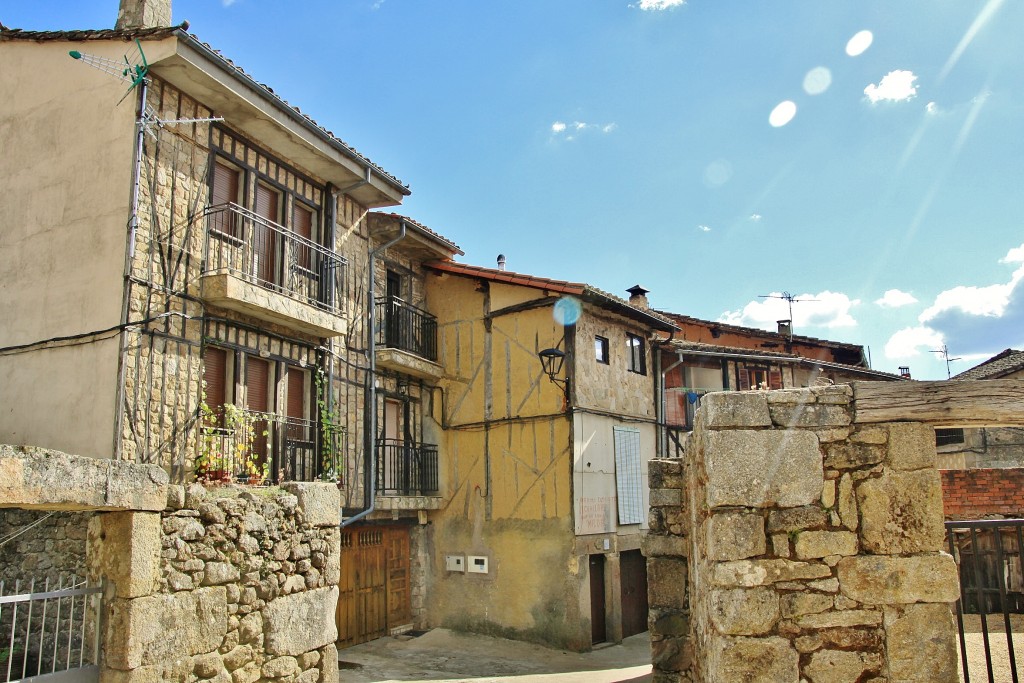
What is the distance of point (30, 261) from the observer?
1038 cm

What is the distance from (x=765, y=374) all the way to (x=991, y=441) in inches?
266

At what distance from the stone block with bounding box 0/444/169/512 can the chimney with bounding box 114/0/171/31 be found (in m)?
7.46

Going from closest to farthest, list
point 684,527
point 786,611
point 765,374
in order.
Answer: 1. point 786,611
2. point 684,527
3. point 765,374

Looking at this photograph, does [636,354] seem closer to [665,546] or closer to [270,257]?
[270,257]

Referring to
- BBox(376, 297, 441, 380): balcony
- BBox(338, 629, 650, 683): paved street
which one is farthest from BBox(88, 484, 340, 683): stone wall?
BBox(376, 297, 441, 380): balcony

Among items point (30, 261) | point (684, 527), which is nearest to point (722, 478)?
point (684, 527)

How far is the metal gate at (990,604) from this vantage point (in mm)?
5141

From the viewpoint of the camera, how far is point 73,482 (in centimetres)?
596

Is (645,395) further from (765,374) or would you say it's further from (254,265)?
(254,265)

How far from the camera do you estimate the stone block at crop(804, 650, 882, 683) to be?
4648 millimetres

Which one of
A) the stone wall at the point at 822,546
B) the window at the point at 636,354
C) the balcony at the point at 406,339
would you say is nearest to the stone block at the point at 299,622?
the stone wall at the point at 822,546

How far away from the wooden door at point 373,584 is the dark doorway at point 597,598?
12.2 ft

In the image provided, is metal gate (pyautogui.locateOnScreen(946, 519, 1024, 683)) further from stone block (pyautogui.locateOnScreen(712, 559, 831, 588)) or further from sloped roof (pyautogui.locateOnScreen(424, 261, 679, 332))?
sloped roof (pyautogui.locateOnScreen(424, 261, 679, 332))

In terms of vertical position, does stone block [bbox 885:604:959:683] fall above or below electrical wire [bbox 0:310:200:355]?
below
